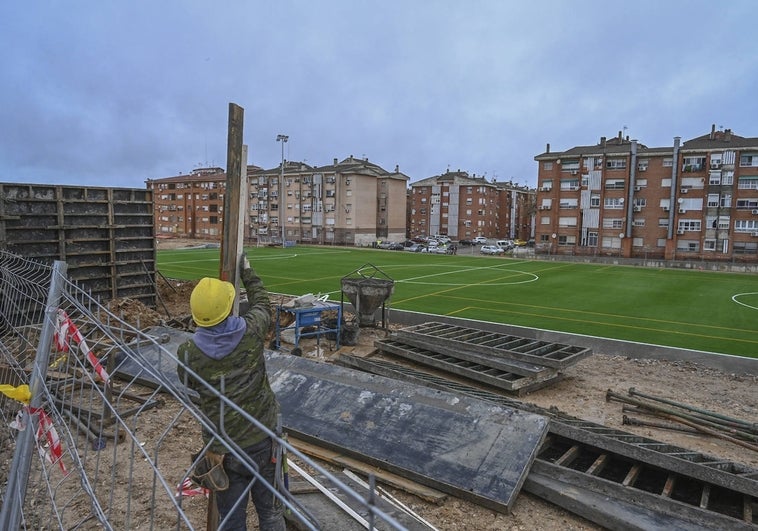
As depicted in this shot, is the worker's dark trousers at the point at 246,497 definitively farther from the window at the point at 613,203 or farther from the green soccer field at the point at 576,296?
the window at the point at 613,203

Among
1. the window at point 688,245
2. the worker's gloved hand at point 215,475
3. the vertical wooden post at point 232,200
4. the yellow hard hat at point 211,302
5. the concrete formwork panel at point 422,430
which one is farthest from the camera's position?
the window at point 688,245

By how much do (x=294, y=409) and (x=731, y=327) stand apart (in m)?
19.1

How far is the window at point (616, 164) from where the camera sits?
63500 millimetres

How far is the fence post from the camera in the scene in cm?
332

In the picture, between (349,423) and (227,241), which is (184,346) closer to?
(227,241)

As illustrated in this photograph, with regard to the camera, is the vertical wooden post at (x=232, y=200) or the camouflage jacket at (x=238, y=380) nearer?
the camouflage jacket at (x=238, y=380)

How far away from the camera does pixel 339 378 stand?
8812mm

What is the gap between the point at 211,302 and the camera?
3760 millimetres

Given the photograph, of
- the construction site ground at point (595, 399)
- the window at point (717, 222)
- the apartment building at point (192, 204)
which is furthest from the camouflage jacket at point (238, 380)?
the apartment building at point (192, 204)

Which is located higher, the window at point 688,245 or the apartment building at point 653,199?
the apartment building at point 653,199

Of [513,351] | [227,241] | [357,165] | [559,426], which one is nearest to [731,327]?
[513,351]

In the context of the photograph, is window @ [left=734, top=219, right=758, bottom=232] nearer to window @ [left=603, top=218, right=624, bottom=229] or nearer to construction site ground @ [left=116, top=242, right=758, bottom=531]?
window @ [left=603, top=218, right=624, bottom=229]

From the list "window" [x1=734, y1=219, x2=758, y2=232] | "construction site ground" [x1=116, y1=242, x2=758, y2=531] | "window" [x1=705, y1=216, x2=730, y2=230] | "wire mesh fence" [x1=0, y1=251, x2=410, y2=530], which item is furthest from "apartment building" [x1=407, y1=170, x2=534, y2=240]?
"wire mesh fence" [x1=0, y1=251, x2=410, y2=530]

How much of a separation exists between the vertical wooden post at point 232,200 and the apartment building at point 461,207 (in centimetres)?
9480
